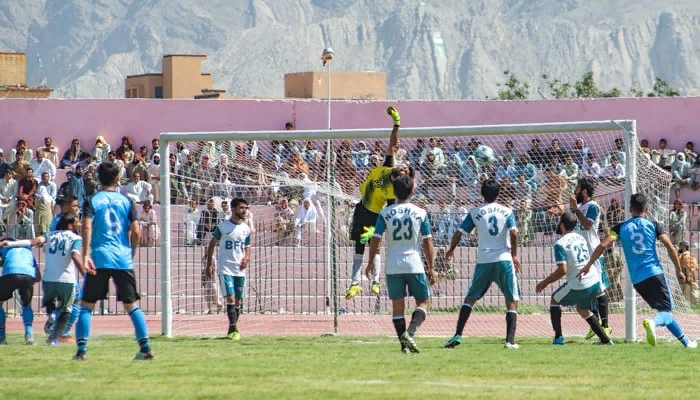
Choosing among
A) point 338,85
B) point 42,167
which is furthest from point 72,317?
point 338,85

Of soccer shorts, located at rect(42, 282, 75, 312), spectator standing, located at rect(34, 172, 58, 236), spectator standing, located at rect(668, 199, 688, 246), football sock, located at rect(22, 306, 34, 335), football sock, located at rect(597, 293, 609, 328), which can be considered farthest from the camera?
spectator standing, located at rect(34, 172, 58, 236)

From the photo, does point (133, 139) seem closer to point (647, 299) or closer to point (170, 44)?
point (647, 299)

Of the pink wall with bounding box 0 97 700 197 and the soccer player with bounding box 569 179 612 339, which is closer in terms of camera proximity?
the soccer player with bounding box 569 179 612 339

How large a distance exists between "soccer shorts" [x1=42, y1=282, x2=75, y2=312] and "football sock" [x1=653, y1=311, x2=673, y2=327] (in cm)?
762

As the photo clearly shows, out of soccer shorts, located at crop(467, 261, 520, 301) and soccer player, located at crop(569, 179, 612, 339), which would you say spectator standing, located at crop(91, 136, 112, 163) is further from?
soccer shorts, located at crop(467, 261, 520, 301)

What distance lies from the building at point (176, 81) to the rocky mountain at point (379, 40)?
204 ft

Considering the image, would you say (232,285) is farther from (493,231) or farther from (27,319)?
(493,231)

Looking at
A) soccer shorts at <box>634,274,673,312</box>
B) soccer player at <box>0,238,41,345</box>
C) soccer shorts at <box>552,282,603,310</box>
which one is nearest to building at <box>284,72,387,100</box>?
soccer player at <box>0,238,41,345</box>

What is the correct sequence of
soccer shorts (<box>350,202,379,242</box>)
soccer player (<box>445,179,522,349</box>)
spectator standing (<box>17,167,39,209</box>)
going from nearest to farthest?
soccer player (<box>445,179,522,349</box>) → soccer shorts (<box>350,202,379,242</box>) → spectator standing (<box>17,167,39,209</box>)

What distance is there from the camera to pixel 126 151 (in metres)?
30.0

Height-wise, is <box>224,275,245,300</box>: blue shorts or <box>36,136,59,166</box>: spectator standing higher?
<box>36,136,59,166</box>: spectator standing

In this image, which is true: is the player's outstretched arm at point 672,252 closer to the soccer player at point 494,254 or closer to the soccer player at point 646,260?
the soccer player at point 646,260

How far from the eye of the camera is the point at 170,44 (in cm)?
14925

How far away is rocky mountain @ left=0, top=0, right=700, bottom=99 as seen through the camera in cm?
13200
